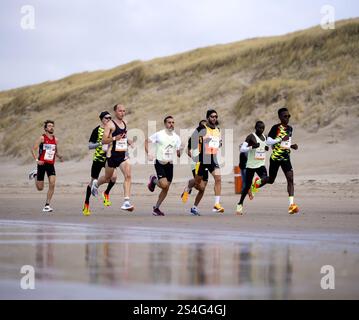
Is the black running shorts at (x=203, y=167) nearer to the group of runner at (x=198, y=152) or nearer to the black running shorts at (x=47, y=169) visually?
the group of runner at (x=198, y=152)

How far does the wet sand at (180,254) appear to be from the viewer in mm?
8445

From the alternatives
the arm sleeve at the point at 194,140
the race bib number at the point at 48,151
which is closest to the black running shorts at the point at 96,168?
the race bib number at the point at 48,151

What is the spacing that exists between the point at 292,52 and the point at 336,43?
3242mm

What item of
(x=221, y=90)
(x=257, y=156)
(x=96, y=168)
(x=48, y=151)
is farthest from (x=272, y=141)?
(x=221, y=90)

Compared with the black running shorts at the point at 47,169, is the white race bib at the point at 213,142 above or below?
above

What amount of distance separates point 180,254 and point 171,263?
0.96 meters

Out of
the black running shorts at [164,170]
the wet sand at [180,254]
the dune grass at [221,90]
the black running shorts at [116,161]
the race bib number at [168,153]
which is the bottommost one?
the wet sand at [180,254]

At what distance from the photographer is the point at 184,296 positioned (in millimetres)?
8031

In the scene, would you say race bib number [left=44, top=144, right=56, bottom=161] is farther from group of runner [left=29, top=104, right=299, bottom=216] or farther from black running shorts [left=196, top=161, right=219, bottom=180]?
black running shorts [left=196, top=161, right=219, bottom=180]

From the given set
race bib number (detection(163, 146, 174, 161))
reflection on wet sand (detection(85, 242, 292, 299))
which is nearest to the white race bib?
race bib number (detection(163, 146, 174, 161))

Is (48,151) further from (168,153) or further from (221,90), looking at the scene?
(221,90)

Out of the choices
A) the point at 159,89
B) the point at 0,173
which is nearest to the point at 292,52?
the point at 159,89

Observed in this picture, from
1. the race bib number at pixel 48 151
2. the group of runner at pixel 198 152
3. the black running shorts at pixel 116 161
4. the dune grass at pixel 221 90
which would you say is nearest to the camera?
the group of runner at pixel 198 152

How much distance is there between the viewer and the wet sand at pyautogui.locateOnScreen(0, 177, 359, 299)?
27.7 ft
